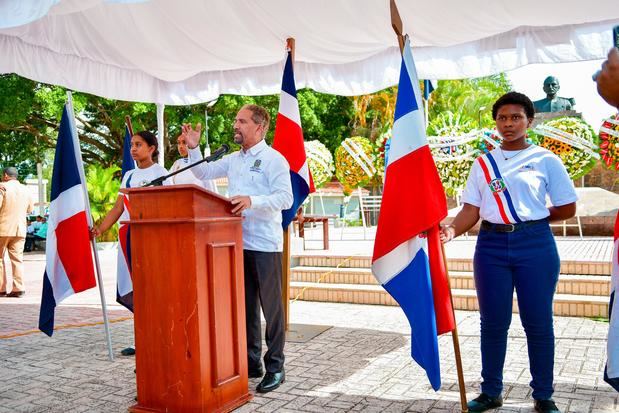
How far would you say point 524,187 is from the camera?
3340mm

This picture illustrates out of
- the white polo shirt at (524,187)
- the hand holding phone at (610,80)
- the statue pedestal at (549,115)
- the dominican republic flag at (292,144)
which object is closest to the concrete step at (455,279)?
the dominican republic flag at (292,144)

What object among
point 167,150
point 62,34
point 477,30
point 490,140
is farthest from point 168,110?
point 477,30

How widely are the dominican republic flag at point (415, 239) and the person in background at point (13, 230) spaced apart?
24.0 ft

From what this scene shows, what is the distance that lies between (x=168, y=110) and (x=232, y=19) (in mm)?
14688

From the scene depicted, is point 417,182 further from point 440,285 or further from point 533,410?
point 533,410

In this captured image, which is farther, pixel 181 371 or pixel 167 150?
pixel 167 150

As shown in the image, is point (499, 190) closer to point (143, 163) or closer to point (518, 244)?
point (518, 244)

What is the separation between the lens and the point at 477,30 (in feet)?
17.5

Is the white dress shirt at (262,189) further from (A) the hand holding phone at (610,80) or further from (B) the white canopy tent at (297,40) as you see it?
(A) the hand holding phone at (610,80)

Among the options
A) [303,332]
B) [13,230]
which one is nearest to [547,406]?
[303,332]

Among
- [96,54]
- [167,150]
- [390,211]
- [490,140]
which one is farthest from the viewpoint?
[167,150]

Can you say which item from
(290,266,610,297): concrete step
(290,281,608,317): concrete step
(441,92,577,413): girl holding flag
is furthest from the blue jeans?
(290,266,610,297): concrete step

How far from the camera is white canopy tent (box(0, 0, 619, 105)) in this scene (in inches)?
200

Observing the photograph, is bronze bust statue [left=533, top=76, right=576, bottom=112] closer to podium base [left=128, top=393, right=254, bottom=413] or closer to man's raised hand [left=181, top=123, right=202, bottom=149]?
man's raised hand [left=181, top=123, right=202, bottom=149]
